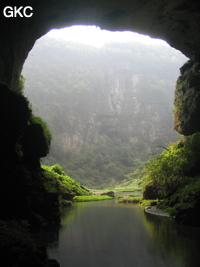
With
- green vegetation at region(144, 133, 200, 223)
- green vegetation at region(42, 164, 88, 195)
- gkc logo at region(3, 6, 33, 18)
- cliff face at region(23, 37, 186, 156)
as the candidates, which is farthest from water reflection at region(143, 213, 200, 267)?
cliff face at region(23, 37, 186, 156)

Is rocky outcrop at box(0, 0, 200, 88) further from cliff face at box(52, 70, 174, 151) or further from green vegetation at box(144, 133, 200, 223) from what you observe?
cliff face at box(52, 70, 174, 151)

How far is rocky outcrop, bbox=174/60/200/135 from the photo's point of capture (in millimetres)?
21328

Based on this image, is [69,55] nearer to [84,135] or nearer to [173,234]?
[84,135]

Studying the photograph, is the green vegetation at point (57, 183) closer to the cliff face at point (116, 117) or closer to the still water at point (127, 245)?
the still water at point (127, 245)

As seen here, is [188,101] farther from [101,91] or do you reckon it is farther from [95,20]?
[101,91]

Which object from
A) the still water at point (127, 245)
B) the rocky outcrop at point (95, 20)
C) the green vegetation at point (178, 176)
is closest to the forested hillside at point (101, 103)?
the green vegetation at point (178, 176)

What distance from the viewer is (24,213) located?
11938mm

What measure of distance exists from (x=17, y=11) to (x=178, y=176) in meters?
16.8

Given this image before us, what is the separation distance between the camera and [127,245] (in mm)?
9828

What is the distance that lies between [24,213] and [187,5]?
1765 centimetres

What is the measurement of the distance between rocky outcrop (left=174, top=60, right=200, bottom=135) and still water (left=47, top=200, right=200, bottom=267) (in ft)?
34.0

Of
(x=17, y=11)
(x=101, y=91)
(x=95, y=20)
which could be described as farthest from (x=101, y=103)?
(x=17, y=11)

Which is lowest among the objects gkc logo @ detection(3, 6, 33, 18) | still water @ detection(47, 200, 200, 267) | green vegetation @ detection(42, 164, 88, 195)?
still water @ detection(47, 200, 200, 267)

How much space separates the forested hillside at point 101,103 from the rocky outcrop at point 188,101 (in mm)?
69655
